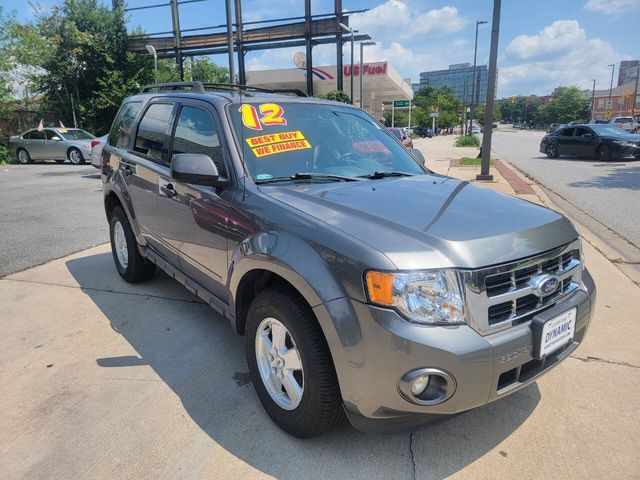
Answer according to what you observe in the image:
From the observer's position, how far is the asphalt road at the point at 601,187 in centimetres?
806

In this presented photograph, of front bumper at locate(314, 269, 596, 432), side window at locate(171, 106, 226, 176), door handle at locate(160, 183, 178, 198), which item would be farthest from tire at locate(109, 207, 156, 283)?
front bumper at locate(314, 269, 596, 432)

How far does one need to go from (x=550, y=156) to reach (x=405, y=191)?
68.5ft

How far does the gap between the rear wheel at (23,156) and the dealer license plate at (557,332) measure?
2412 cm

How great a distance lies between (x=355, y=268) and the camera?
2059 millimetres

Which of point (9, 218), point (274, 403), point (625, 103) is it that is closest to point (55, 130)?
point (9, 218)

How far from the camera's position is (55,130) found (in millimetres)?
20234

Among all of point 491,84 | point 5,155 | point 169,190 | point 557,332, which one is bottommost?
point 5,155

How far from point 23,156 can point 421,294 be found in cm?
2447

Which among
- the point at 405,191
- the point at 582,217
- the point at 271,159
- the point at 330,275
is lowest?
the point at 582,217

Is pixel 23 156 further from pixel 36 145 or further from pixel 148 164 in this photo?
pixel 148 164

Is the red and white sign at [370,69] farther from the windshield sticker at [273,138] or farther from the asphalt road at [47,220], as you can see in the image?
the windshield sticker at [273,138]

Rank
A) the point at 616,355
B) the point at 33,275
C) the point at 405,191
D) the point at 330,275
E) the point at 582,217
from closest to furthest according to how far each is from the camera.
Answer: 1. the point at 330,275
2. the point at 405,191
3. the point at 616,355
4. the point at 33,275
5. the point at 582,217

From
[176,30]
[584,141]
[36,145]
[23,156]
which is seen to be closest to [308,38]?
[176,30]

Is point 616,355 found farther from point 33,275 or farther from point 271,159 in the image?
point 33,275
